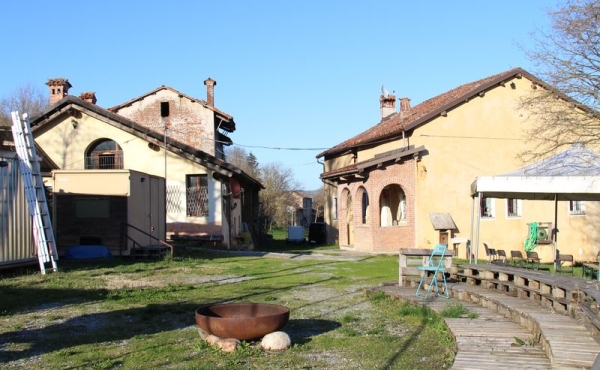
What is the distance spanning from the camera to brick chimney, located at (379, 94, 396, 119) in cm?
3716

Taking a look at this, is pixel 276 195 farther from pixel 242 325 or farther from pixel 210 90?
pixel 242 325

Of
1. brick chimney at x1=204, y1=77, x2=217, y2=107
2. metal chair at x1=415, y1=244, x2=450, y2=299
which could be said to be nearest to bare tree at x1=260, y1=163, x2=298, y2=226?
brick chimney at x1=204, y1=77, x2=217, y2=107

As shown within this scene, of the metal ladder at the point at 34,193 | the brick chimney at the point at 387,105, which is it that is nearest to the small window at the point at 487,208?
the brick chimney at the point at 387,105

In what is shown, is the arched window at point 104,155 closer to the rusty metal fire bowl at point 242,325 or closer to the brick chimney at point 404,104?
the brick chimney at point 404,104

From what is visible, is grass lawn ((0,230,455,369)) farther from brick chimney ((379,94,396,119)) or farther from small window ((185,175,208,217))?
brick chimney ((379,94,396,119))

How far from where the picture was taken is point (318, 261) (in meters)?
21.1

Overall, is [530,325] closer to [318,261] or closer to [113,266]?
[113,266]

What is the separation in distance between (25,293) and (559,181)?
11242 millimetres

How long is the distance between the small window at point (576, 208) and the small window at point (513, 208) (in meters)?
1.78

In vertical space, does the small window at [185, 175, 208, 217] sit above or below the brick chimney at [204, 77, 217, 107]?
below

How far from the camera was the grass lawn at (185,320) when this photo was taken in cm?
735

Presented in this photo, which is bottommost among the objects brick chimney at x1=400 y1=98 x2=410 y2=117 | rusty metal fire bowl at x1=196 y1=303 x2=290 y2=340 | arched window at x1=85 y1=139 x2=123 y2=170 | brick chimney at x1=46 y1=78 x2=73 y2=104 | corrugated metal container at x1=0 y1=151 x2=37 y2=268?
rusty metal fire bowl at x1=196 y1=303 x2=290 y2=340

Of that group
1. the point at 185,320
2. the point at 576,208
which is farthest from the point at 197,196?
the point at 185,320

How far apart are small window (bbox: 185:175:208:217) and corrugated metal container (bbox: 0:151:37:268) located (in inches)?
423
